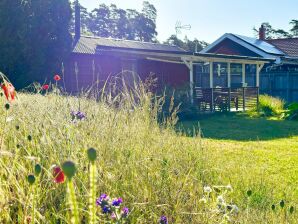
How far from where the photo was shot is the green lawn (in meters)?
3.77

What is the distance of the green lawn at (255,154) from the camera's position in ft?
12.4

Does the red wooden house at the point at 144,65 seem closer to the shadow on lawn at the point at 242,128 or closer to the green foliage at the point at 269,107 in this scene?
the green foliage at the point at 269,107

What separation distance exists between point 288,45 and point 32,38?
65.7 ft

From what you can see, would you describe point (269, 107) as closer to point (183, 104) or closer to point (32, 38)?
point (183, 104)

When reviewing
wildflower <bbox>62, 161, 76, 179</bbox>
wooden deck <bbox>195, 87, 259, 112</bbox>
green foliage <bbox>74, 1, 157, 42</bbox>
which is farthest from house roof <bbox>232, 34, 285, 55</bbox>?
green foliage <bbox>74, 1, 157, 42</bbox>

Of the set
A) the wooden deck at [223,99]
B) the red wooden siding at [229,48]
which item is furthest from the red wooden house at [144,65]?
the red wooden siding at [229,48]

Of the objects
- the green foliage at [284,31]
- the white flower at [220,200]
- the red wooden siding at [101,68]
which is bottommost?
the white flower at [220,200]

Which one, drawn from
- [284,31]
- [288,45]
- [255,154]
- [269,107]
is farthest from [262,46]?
[284,31]

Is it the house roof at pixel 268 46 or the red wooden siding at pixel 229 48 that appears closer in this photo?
the house roof at pixel 268 46

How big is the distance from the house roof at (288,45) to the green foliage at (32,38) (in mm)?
16988

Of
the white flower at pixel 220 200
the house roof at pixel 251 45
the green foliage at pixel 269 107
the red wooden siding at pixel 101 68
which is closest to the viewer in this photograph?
the white flower at pixel 220 200

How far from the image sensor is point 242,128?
39.1 feet

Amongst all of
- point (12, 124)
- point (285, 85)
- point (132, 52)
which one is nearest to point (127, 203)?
point (12, 124)

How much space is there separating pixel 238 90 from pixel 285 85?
5.29m
